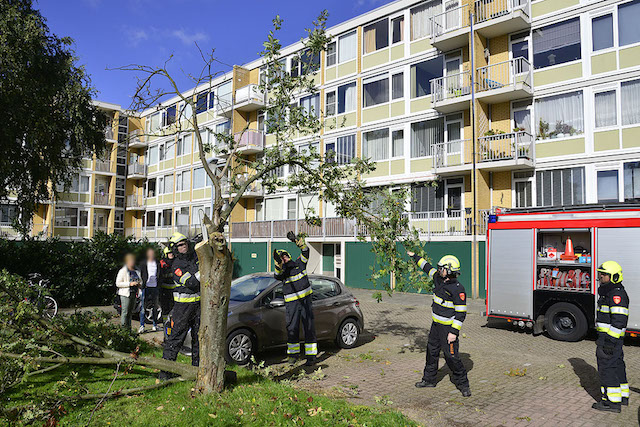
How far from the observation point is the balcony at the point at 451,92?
64.1 feet

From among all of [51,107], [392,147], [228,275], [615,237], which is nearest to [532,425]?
[228,275]

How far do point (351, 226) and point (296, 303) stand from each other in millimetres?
15160

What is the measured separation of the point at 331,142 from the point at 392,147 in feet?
14.7

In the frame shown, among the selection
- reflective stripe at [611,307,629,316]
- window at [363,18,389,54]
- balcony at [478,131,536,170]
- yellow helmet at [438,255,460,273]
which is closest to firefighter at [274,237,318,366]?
yellow helmet at [438,255,460,273]

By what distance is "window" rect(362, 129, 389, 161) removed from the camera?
23.3 meters

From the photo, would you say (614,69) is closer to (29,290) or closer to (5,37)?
(29,290)

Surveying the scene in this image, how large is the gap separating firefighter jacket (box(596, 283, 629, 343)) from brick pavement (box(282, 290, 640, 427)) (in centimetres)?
100

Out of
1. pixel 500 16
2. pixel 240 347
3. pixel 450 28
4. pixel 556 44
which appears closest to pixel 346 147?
pixel 450 28

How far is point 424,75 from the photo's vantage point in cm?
2200

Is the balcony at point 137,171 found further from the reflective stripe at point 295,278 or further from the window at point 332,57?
the reflective stripe at point 295,278

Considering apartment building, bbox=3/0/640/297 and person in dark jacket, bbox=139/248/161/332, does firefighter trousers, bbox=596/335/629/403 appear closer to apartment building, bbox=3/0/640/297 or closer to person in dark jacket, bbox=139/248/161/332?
apartment building, bbox=3/0/640/297

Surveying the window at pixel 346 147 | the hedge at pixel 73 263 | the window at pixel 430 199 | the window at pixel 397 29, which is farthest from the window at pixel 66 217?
the window at pixel 430 199

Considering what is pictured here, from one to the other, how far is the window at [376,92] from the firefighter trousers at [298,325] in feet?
56.5

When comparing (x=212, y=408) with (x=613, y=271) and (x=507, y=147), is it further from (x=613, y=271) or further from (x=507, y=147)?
(x=507, y=147)
